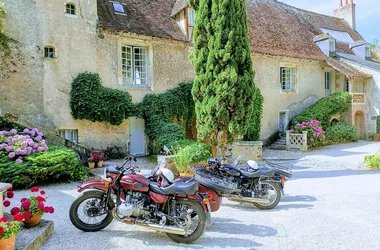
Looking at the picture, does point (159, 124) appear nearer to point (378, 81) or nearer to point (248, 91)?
point (248, 91)

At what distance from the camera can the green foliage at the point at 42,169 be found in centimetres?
657

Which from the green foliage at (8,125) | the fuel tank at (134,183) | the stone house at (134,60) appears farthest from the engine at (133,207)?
the stone house at (134,60)

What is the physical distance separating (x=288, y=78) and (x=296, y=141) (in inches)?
168

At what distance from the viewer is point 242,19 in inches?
355

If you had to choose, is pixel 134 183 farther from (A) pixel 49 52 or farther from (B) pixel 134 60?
(B) pixel 134 60

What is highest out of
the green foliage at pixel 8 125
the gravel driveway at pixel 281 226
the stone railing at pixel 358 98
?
the stone railing at pixel 358 98

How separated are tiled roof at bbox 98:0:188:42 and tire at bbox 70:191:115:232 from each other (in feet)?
27.3

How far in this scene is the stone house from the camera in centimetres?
988

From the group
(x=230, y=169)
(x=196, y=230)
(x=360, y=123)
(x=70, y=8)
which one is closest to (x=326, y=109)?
(x=360, y=123)

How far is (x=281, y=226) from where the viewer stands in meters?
4.65

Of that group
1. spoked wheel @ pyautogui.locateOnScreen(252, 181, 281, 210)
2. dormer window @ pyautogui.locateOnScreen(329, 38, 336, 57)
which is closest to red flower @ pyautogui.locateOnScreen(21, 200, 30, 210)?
spoked wheel @ pyautogui.locateOnScreen(252, 181, 281, 210)

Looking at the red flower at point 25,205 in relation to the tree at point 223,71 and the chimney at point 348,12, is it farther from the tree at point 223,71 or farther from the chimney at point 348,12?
the chimney at point 348,12

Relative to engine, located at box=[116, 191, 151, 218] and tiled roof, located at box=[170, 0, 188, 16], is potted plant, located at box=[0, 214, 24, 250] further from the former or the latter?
tiled roof, located at box=[170, 0, 188, 16]

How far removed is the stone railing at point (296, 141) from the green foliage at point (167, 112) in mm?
5573
